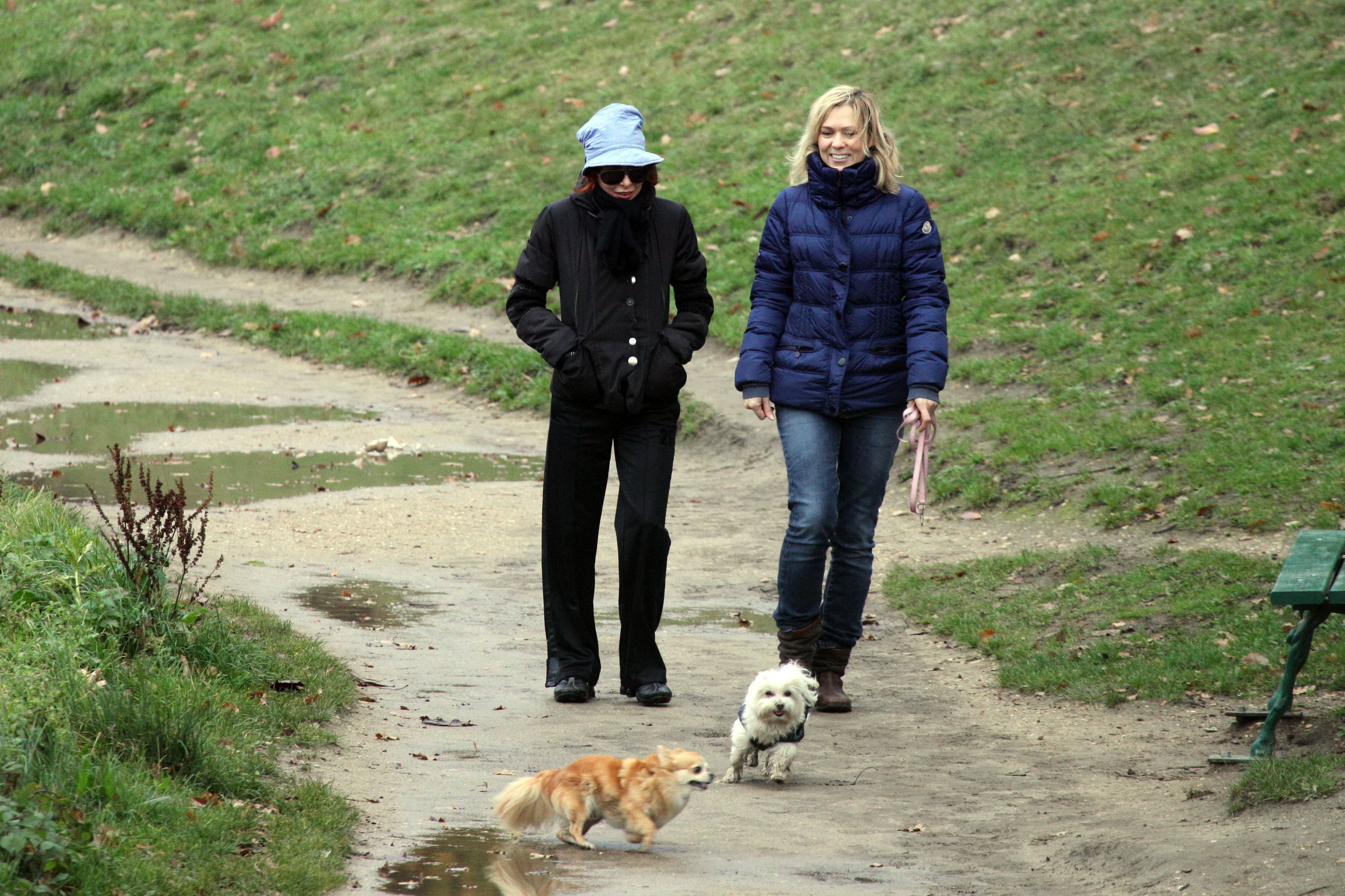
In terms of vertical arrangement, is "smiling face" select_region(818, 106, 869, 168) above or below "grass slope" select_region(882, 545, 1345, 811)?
above

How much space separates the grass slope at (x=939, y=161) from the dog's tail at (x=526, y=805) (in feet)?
16.7

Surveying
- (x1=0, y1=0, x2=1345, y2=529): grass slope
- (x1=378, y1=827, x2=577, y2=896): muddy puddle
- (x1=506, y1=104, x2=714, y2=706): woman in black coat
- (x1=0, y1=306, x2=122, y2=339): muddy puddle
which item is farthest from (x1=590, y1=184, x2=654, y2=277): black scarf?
A: (x1=0, y1=306, x2=122, y2=339): muddy puddle

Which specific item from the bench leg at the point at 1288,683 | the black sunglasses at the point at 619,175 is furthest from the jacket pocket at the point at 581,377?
the bench leg at the point at 1288,683

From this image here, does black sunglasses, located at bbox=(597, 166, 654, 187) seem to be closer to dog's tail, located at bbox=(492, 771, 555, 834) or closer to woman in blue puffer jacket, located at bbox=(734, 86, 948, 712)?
woman in blue puffer jacket, located at bbox=(734, 86, 948, 712)

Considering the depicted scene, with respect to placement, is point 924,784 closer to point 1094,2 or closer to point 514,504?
point 514,504

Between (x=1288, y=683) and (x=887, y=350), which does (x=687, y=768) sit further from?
(x=1288, y=683)

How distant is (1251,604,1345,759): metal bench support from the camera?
4.80 m

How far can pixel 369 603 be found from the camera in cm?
730

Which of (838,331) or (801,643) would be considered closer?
(838,331)

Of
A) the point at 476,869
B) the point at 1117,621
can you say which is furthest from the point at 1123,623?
the point at 476,869

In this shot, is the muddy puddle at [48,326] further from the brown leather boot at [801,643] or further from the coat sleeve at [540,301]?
the brown leather boot at [801,643]

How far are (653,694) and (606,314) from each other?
4.85ft

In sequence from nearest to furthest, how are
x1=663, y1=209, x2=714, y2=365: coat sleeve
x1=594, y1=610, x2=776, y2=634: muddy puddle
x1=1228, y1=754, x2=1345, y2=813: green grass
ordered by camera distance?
x1=1228, y1=754, x2=1345, y2=813: green grass, x1=663, y1=209, x2=714, y2=365: coat sleeve, x1=594, y1=610, x2=776, y2=634: muddy puddle

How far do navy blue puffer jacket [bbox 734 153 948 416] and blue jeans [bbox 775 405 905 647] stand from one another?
0.29ft
